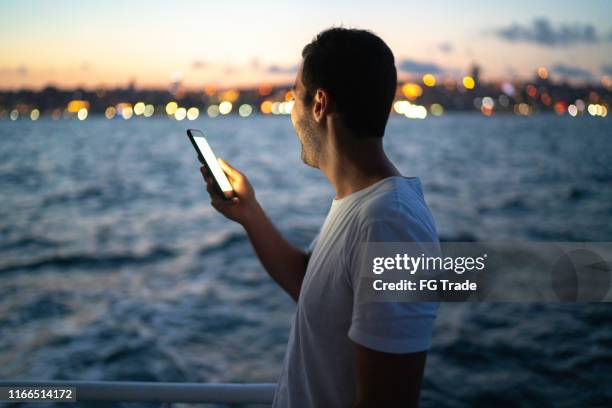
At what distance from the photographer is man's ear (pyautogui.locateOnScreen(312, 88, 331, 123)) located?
171 centimetres

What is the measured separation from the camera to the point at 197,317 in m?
14.8

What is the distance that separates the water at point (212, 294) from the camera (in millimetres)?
11219

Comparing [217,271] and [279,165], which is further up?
[217,271]

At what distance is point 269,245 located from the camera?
234cm

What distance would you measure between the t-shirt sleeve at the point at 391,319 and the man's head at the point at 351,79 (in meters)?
0.39

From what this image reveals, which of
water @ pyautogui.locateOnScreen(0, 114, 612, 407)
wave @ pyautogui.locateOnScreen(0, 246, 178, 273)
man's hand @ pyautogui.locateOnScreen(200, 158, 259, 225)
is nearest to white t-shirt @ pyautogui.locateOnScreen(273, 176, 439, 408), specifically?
man's hand @ pyautogui.locateOnScreen(200, 158, 259, 225)

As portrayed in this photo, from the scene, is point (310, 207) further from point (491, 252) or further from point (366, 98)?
point (366, 98)

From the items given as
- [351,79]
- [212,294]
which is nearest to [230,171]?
[351,79]

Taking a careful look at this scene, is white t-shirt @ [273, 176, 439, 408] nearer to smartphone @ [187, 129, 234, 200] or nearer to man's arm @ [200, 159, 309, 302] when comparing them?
man's arm @ [200, 159, 309, 302]

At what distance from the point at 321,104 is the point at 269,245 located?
0.78 meters

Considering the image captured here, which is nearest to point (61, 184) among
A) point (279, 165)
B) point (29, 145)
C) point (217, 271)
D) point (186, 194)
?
point (186, 194)

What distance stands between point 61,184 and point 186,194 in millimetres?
10825

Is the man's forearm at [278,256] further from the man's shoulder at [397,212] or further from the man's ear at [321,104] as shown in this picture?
the man's shoulder at [397,212]

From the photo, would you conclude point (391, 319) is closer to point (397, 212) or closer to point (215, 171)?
point (397, 212)
